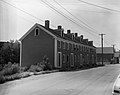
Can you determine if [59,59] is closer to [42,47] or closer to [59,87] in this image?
[42,47]

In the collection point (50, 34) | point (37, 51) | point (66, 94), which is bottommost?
point (66, 94)

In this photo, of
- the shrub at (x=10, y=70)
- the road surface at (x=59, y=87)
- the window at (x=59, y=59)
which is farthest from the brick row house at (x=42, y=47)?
the road surface at (x=59, y=87)

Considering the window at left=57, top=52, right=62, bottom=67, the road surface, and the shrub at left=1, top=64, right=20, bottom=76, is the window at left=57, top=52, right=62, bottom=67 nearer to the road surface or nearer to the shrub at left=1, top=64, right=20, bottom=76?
the shrub at left=1, top=64, right=20, bottom=76

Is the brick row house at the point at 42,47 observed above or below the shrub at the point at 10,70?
above

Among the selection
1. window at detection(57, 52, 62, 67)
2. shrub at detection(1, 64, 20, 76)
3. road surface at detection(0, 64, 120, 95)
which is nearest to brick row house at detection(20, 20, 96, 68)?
window at detection(57, 52, 62, 67)

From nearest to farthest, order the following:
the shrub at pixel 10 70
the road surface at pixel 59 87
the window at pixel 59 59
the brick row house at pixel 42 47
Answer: the road surface at pixel 59 87 → the shrub at pixel 10 70 → the brick row house at pixel 42 47 → the window at pixel 59 59

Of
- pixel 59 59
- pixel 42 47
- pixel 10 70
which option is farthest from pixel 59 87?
pixel 59 59

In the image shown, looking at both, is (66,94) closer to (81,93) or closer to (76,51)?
(81,93)

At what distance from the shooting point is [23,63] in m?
40.8

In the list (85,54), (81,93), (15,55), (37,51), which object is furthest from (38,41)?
(81,93)

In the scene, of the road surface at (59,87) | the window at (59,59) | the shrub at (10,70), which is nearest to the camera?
the road surface at (59,87)

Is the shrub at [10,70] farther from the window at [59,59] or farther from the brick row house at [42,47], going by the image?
the window at [59,59]

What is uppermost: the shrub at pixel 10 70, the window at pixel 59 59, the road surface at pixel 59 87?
the window at pixel 59 59

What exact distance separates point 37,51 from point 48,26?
6669 millimetres
